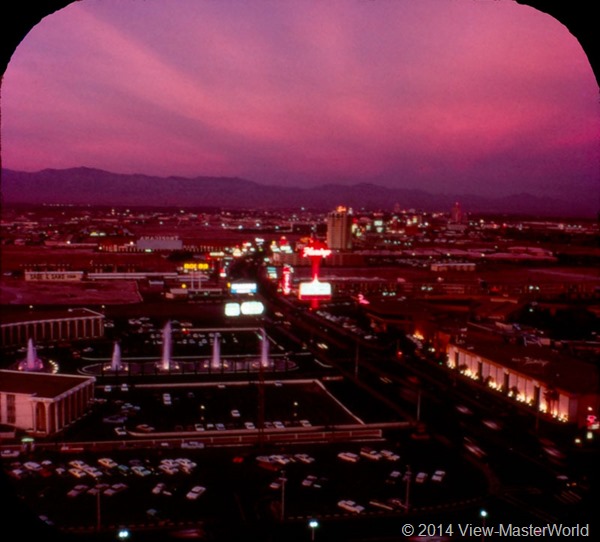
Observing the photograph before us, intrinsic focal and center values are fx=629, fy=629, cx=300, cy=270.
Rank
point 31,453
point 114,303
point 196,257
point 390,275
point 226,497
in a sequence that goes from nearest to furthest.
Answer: point 226,497 < point 31,453 < point 114,303 < point 390,275 < point 196,257

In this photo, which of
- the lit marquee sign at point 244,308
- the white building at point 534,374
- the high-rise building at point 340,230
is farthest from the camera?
the high-rise building at point 340,230

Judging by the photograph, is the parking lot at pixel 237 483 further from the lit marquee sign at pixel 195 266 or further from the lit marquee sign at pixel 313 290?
the lit marquee sign at pixel 195 266

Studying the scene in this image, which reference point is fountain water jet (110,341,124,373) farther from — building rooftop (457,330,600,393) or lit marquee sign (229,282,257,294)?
lit marquee sign (229,282,257,294)

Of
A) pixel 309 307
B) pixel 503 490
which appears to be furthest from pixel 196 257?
pixel 503 490

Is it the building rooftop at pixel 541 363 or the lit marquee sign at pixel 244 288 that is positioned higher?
the lit marquee sign at pixel 244 288

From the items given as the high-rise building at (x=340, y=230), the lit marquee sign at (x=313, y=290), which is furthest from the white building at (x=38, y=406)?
the high-rise building at (x=340, y=230)

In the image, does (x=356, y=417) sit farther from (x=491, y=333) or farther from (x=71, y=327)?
(x=71, y=327)
